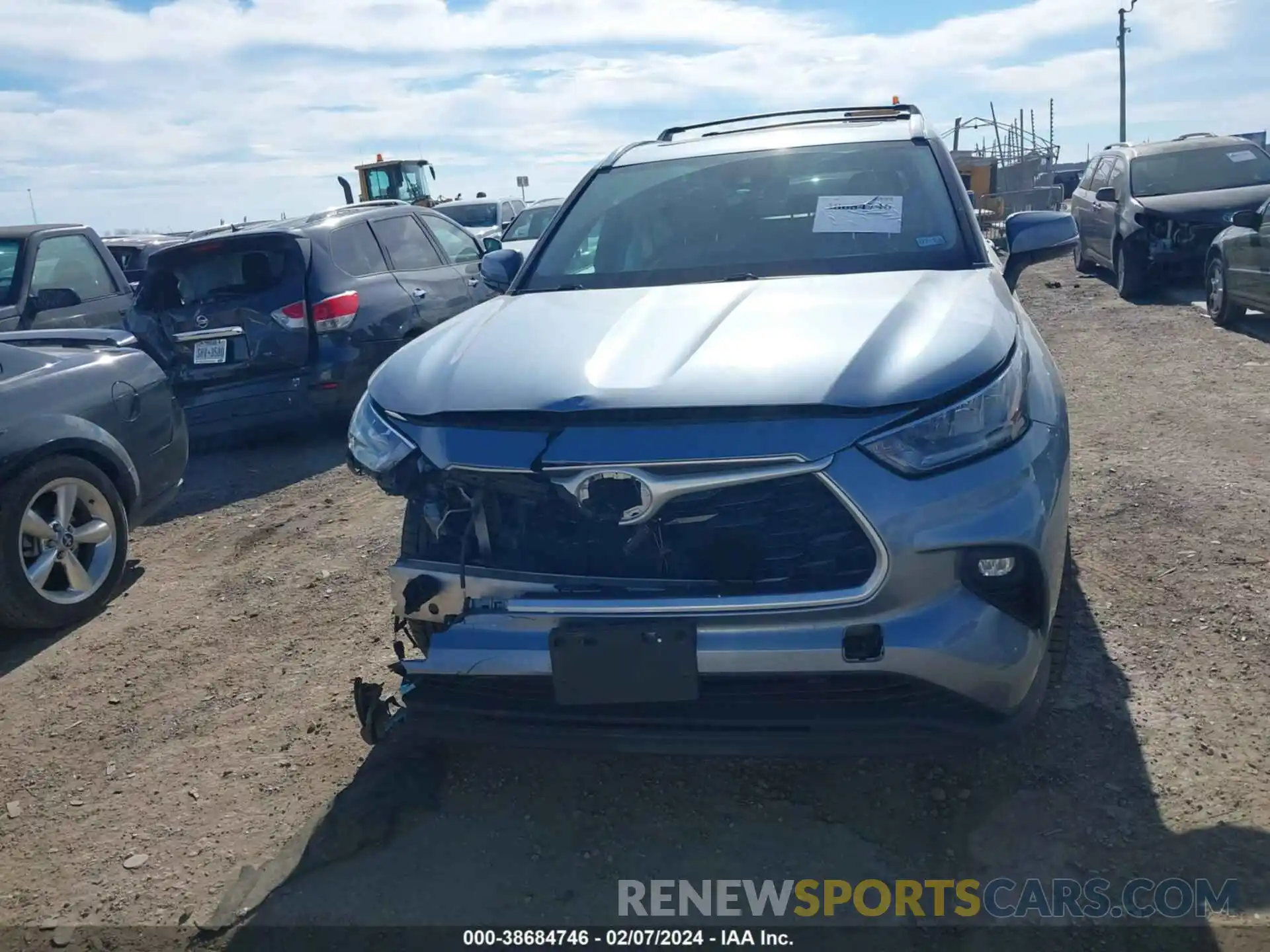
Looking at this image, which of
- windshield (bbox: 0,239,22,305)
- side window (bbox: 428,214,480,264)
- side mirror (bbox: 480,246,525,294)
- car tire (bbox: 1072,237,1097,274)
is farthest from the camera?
car tire (bbox: 1072,237,1097,274)

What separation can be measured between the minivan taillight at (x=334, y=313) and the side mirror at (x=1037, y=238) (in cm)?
455

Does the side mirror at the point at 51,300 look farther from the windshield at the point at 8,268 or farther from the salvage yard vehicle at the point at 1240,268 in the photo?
the salvage yard vehicle at the point at 1240,268

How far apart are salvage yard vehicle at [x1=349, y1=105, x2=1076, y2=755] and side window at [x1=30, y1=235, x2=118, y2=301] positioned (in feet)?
20.6

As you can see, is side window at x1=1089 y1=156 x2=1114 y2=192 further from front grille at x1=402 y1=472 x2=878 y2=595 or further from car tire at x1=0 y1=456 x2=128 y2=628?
front grille at x1=402 y1=472 x2=878 y2=595

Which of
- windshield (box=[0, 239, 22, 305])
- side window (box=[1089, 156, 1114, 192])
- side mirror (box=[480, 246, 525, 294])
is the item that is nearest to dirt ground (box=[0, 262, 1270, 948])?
side mirror (box=[480, 246, 525, 294])

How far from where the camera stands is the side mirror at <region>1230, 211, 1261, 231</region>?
880 cm

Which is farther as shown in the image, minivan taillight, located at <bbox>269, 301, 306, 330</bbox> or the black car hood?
the black car hood

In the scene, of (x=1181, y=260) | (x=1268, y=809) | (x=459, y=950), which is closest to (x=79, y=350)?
(x=459, y=950)

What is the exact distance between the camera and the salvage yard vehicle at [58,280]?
782 centimetres

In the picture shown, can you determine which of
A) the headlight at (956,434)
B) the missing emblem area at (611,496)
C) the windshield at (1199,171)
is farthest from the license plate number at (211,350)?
the windshield at (1199,171)

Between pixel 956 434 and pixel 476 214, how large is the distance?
1944 cm

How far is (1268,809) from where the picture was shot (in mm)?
2729

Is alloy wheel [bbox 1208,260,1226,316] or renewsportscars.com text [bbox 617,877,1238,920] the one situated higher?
alloy wheel [bbox 1208,260,1226,316]

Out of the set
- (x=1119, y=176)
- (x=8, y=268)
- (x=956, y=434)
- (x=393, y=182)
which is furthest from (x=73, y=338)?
(x=393, y=182)
